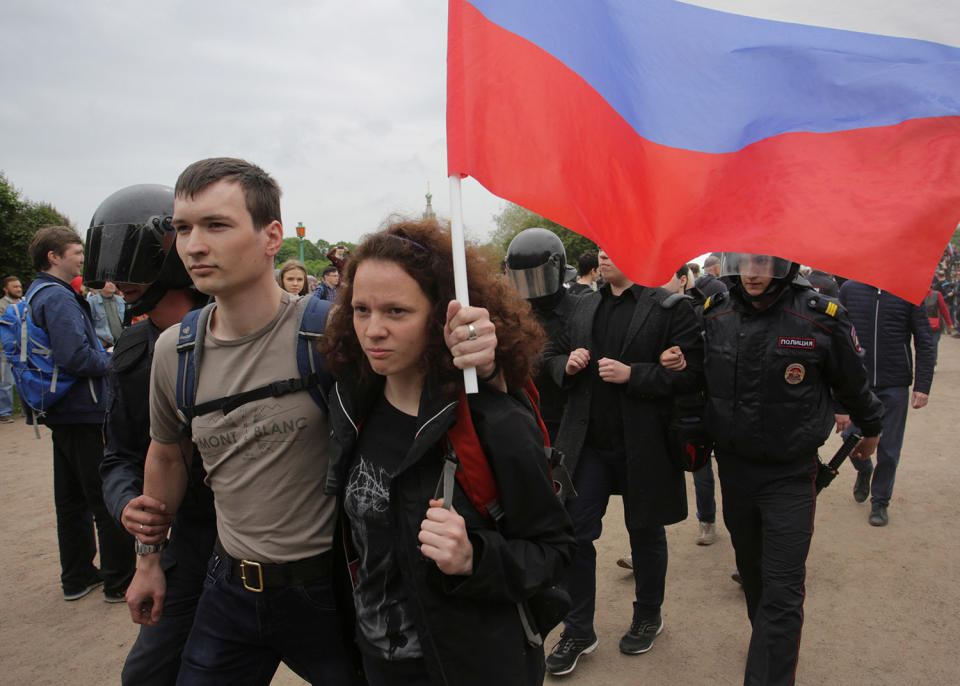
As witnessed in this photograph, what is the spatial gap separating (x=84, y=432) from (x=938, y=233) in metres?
4.96

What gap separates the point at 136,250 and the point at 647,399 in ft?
8.25

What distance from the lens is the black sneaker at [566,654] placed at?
3.47 m

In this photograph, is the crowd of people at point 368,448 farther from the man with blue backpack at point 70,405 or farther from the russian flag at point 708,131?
the man with blue backpack at point 70,405

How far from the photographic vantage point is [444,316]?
1826 millimetres

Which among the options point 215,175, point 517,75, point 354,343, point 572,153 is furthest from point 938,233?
point 215,175

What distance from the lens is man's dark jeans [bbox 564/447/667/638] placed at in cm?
352

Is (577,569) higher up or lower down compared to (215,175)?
lower down

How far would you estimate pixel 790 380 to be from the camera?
10.3 feet

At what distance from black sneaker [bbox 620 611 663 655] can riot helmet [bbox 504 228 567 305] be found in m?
1.98

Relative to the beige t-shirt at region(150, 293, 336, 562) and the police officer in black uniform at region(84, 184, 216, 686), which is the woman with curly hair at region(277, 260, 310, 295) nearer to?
the police officer in black uniform at region(84, 184, 216, 686)

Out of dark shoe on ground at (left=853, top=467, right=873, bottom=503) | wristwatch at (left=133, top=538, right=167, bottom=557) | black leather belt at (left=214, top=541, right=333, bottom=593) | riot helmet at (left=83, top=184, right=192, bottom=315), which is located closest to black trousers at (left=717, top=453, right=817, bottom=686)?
black leather belt at (left=214, top=541, right=333, bottom=593)

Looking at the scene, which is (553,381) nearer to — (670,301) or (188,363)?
(670,301)

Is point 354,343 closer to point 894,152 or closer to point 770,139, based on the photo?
point 770,139

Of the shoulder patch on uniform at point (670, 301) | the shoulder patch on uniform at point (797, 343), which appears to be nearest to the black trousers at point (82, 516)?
the shoulder patch on uniform at point (670, 301)
